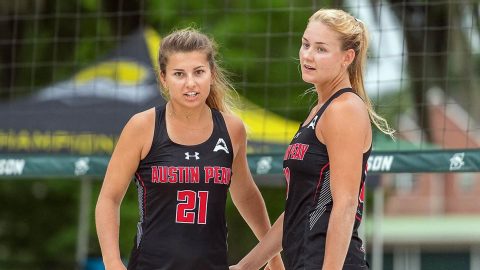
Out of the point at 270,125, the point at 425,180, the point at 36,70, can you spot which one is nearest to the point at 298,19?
the point at 36,70

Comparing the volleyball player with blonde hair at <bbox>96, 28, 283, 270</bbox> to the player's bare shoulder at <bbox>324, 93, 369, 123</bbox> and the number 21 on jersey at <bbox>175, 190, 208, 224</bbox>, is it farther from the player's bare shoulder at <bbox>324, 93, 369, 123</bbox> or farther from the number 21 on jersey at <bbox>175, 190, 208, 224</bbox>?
the player's bare shoulder at <bbox>324, 93, 369, 123</bbox>

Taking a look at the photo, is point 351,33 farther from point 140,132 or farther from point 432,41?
point 432,41

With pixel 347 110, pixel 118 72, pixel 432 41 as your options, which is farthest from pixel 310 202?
pixel 432 41

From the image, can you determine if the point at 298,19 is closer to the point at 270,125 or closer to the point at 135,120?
the point at 270,125

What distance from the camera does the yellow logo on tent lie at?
11250mm

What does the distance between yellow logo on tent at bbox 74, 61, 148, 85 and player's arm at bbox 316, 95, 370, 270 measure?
23.6 ft

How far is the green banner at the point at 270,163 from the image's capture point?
6.91m

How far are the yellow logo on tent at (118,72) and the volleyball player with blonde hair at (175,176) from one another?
6724 mm

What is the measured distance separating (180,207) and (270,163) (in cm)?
321

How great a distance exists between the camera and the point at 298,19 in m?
15.8

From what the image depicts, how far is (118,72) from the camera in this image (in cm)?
1134

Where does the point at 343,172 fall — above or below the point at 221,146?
below

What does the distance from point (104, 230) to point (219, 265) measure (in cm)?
47

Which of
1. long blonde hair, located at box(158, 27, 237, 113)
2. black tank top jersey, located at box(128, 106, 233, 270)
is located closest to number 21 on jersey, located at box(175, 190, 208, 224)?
black tank top jersey, located at box(128, 106, 233, 270)
